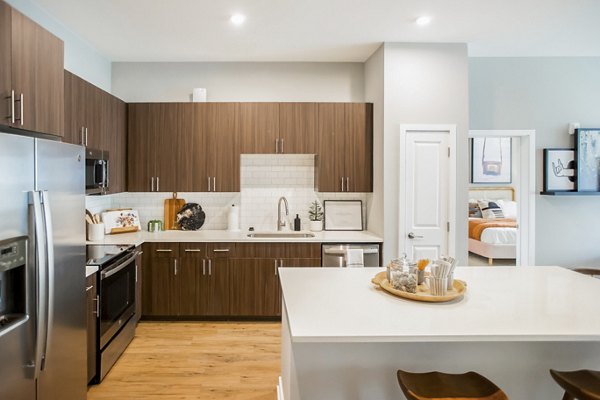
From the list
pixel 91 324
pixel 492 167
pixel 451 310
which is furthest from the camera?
pixel 492 167

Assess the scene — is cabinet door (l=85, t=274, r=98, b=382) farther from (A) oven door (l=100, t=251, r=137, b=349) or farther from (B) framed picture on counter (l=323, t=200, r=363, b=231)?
(B) framed picture on counter (l=323, t=200, r=363, b=231)

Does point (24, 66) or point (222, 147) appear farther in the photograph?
point (222, 147)

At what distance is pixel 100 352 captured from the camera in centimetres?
289

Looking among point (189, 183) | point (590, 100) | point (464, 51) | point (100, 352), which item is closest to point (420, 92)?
point (464, 51)

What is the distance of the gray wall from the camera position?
14.6 feet

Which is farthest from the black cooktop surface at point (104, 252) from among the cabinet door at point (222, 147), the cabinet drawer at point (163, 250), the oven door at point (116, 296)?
the cabinet door at point (222, 147)

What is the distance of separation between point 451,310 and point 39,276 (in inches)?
74.8

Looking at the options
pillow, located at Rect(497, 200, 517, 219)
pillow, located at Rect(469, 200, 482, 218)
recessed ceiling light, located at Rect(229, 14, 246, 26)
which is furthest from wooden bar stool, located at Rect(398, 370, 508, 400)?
pillow, located at Rect(497, 200, 517, 219)

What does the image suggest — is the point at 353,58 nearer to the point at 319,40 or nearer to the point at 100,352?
the point at 319,40

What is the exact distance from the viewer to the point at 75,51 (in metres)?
3.77

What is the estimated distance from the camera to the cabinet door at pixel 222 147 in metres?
4.32

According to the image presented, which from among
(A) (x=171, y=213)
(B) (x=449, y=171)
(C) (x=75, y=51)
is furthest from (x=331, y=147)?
(C) (x=75, y=51)

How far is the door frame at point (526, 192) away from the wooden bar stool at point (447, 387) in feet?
10.8

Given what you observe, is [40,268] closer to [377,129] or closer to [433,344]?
[433,344]
